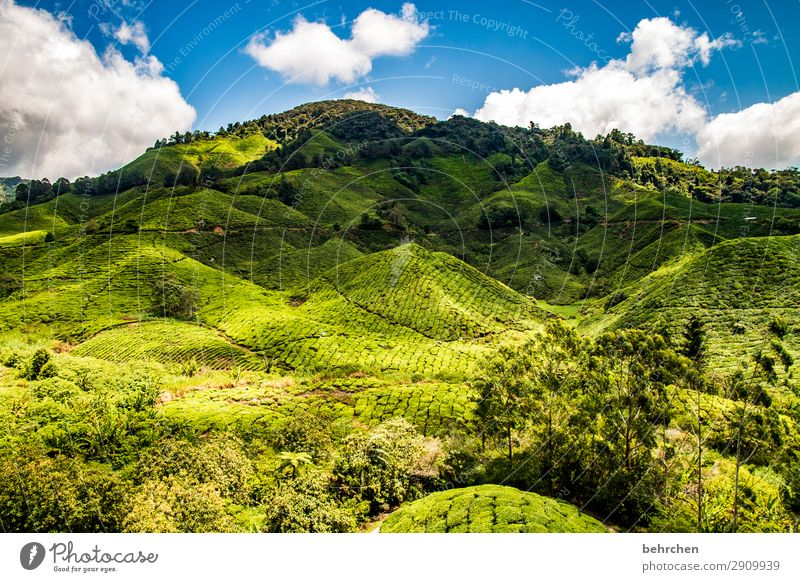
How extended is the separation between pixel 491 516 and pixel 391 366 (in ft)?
95.8

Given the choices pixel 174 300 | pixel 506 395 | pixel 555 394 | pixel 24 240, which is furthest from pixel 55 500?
pixel 24 240

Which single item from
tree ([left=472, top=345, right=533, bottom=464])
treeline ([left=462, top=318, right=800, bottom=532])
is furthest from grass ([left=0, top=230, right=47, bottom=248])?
treeline ([left=462, top=318, right=800, bottom=532])

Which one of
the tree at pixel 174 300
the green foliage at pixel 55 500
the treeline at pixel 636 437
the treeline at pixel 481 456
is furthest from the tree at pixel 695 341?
the tree at pixel 174 300

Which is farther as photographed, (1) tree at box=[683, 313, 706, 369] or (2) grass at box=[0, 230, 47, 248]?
(2) grass at box=[0, 230, 47, 248]

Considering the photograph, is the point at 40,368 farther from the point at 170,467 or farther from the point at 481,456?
the point at 481,456

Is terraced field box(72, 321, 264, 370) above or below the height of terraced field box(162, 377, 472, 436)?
above

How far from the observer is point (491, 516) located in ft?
38.9

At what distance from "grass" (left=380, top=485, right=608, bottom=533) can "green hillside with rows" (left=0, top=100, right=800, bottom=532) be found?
0.29ft

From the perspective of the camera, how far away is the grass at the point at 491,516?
11.6 metres

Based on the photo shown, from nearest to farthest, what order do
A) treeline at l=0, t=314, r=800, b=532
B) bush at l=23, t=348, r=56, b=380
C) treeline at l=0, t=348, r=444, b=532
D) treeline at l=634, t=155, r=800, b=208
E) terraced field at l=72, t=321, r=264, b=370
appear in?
1. treeline at l=0, t=348, r=444, b=532
2. treeline at l=0, t=314, r=800, b=532
3. bush at l=23, t=348, r=56, b=380
4. terraced field at l=72, t=321, r=264, b=370
5. treeline at l=634, t=155, r=800, b=208

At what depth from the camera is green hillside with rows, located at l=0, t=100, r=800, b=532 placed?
44.3ft

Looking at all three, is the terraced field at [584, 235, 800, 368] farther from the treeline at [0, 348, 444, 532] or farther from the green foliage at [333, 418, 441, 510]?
the treeline at [0, 348, 444, 532]

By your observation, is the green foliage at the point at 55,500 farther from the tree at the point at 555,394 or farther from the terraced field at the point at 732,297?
the terraced field at the point at 732,297

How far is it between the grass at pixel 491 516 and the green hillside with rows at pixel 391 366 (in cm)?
9
